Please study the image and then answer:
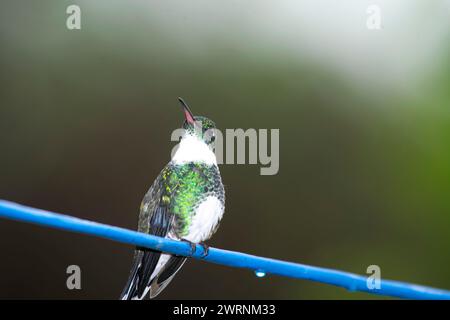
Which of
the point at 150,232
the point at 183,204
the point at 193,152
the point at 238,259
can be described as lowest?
the point at 238,259

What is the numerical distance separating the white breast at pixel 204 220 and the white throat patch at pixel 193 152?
149mm

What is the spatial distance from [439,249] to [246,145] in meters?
1.35

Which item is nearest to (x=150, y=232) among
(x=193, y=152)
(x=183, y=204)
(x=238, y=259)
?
(x=183, y=204)

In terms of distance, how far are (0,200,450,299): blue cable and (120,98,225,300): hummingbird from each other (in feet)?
1.75

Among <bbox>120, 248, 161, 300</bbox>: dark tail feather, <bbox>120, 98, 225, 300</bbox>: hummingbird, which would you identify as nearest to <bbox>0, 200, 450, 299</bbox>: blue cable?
<bbox>120, 248, 161, 300</bbox>: dark tail feather

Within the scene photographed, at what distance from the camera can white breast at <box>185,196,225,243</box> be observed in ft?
5.69

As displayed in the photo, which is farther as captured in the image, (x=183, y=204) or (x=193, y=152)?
(x=193, y=152)

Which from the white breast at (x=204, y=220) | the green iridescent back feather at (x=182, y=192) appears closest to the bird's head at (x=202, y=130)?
the green iridescent back feather at (x=182, y=192)

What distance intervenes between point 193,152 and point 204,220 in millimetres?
256

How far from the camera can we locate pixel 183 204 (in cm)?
174

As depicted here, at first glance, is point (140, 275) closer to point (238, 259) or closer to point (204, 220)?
point (204, 220)

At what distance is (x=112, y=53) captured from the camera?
2961mm

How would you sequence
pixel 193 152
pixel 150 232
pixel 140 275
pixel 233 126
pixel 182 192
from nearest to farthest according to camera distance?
pixel 140 275 < pixel 150 232 < pixel 182 192 < pixel 193 152 < pixel 233 126

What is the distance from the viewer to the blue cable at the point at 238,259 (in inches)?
30.5
